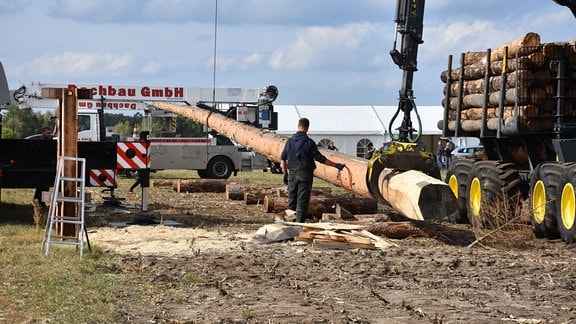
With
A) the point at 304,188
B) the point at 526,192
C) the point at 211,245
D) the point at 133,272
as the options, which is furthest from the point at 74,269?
the point at 526,192

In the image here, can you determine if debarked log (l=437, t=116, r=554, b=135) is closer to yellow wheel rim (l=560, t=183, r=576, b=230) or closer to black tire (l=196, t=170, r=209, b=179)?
yellow wheel rim (l=560, t=183, r=576, b=230)

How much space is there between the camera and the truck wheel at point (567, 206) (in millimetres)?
13297

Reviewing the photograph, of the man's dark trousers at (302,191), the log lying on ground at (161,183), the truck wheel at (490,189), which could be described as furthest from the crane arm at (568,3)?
the log lying on ground at (161,183)

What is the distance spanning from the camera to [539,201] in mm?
14711

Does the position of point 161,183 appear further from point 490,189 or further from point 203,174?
point 490,189

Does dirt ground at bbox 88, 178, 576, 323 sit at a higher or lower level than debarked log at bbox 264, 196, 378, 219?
lower

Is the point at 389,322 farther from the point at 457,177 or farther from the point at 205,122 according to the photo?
the point at 205,122

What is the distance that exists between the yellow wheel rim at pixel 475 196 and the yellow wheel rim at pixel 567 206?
2.74m

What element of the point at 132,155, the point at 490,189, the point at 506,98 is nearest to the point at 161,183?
the point at 132,155

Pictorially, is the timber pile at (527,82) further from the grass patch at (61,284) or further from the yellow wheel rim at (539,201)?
the grass patch at (61,284)

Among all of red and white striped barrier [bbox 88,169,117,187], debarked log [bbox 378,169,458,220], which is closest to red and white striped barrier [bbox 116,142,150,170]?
red and white striped barrier [bbox 88,169,117,187]

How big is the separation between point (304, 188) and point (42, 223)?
404 cm

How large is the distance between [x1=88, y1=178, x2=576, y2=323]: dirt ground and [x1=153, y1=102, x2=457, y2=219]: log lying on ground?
55 cm

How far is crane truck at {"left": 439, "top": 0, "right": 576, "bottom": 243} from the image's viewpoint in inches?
553
